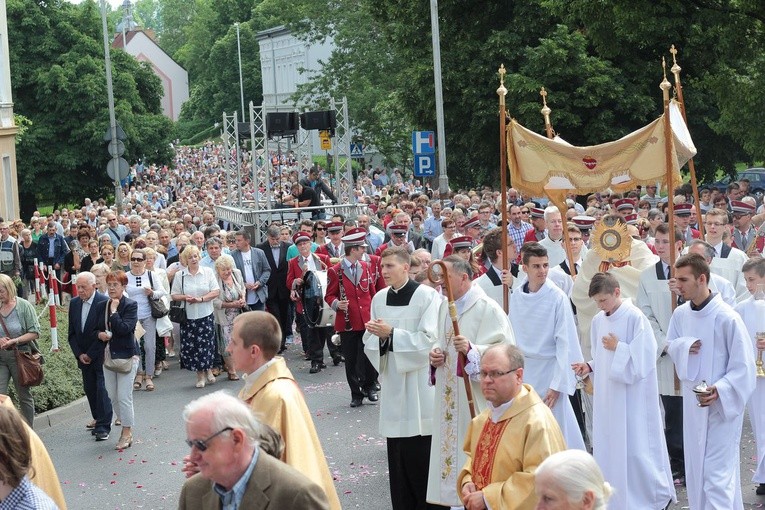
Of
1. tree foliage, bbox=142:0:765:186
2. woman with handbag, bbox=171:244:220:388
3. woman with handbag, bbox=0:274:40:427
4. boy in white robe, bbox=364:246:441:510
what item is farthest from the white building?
boy in white robe, bbox=364:246:441:510

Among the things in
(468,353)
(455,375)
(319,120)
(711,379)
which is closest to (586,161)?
(711,379)

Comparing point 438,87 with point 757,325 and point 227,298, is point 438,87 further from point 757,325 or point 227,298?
point 757,325

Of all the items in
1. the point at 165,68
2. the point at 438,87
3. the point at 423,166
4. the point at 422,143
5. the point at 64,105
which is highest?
the point at 165,68

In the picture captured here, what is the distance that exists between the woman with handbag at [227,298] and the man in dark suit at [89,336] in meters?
3.29

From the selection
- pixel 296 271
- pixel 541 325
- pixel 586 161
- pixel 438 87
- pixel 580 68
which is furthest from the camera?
pixel 580 68

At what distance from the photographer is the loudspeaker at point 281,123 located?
82.1 ft

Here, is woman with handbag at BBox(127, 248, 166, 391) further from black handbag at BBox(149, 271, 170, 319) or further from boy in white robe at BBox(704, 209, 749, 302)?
boy in white robe at BBox(704, 209, 749, 302)

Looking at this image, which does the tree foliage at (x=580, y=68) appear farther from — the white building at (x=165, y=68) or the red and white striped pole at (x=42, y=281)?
the white building at (x=165, y=68)

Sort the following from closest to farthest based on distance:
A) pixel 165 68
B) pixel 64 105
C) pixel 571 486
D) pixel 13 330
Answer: pixel 571 486, pixel 13 330, pixel 64 105, pixel 165 68

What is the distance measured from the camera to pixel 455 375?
887 centimetres

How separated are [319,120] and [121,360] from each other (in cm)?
1346

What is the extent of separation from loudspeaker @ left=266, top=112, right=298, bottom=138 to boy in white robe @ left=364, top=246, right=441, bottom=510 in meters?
15.5

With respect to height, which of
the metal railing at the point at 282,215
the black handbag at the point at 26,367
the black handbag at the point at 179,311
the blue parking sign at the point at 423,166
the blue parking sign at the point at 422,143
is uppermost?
the blue parking sign at the point at 422,143

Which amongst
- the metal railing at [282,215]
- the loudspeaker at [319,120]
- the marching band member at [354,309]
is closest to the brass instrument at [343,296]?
the marching band member at [354,309]
